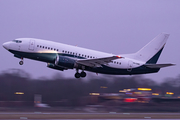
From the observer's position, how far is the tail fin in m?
45.7

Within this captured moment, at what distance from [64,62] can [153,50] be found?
51.7ft

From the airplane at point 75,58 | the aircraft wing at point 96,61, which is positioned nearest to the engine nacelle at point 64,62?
the airplane at point 75,58

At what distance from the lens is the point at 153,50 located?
153 ft

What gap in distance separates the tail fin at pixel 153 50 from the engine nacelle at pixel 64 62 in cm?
1154

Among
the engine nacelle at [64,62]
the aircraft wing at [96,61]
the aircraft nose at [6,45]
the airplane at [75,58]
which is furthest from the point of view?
the aircraft nose at [6,45]

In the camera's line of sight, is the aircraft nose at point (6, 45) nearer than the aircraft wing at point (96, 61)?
No

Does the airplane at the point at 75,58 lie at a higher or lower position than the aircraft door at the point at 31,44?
lower

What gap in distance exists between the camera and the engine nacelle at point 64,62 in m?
39.1

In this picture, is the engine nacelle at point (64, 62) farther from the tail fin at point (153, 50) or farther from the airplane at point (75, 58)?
the tail fin at point (153, 50)

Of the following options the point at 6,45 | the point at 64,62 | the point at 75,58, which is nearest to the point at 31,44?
the point at 6,45

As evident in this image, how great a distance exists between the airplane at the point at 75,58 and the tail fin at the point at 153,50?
1.00 metres

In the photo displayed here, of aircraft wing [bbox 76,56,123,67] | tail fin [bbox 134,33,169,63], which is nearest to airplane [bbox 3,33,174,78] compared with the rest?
aircraft wing [bbox 76,56,123,67]

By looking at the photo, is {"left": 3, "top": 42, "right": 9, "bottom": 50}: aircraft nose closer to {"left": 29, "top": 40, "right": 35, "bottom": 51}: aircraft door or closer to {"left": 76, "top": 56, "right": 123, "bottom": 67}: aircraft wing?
{"left": 29, "top": 40, "right": 35, "bottom": 51}: aircraft door

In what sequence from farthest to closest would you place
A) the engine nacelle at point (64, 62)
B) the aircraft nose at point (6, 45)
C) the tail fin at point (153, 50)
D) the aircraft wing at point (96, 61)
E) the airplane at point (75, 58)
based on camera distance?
the tail fin at point (153, 50), the aircraft nose at point (6, 45), the airplane at point (75, 58), the aircraft wing at point (96, 61), the engine nacelle at point (64, 62)
